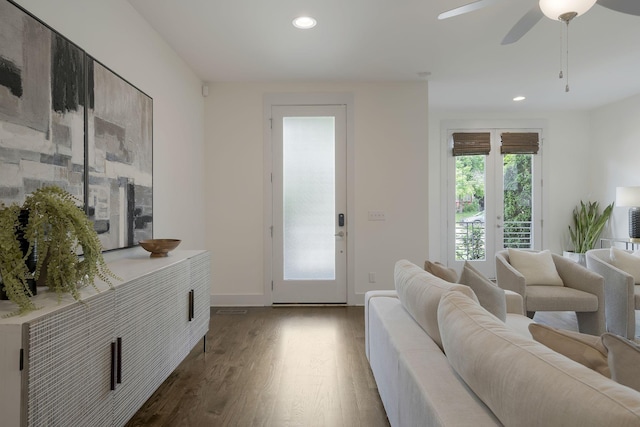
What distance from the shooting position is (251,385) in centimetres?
229

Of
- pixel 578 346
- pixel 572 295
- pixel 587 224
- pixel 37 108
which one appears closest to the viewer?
pixel 578 346

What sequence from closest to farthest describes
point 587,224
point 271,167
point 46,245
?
point 46,245 < point 271,167 < point 587,224

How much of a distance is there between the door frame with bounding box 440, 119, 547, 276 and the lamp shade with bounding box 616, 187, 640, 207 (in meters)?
1.14

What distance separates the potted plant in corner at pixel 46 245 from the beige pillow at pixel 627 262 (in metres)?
4.05

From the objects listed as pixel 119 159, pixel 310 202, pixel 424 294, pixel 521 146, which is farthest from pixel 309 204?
pixel 521 146

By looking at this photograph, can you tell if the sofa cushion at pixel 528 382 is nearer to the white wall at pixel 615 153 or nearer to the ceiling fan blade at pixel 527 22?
the ceiling fan blade at pixel 527 22

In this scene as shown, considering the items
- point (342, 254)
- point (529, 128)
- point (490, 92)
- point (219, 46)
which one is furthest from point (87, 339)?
point (529, 128)

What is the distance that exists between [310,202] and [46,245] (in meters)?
3.07

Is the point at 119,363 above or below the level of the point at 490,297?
below

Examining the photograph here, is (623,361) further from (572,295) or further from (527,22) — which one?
(572,295)

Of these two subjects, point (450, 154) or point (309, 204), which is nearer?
point (309, 204)

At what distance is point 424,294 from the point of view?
155 cm

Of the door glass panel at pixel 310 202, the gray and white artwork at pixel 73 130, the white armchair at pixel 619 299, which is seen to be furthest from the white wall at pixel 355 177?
the white armchair at pixel 619 299

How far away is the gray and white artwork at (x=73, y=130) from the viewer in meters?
1.54
